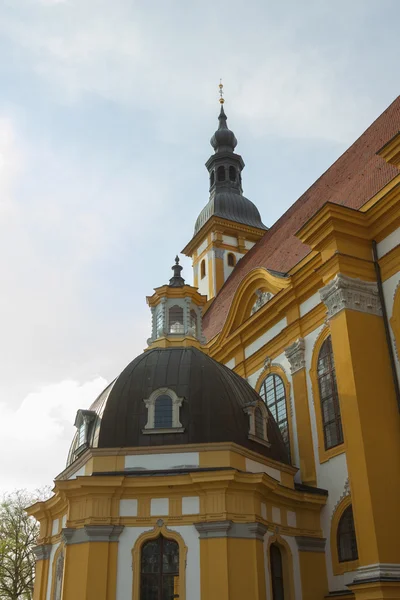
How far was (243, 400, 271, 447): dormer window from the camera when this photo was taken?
14.5 metres

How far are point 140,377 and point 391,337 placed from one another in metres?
5.50

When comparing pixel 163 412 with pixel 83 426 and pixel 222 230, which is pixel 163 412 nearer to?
pixel 83 426

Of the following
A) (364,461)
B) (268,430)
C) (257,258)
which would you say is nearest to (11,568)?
(257,258)

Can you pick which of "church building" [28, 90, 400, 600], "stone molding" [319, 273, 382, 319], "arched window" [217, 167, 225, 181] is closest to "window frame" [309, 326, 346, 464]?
"church building" [28, 90, 400, 600]

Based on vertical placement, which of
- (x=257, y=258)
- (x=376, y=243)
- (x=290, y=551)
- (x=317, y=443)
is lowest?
(x=290, y=551)

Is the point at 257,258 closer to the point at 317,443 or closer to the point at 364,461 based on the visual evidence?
the point at 317,443

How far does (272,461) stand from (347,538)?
218 centimetres

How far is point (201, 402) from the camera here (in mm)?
14336

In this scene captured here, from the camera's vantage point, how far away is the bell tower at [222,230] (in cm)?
3033

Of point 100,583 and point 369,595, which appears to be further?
point 100,583

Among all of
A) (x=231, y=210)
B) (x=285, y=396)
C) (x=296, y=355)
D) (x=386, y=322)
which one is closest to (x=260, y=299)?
(x=296, y=355)

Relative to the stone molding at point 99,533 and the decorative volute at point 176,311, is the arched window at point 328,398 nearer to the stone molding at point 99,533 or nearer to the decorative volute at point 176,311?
the decorative volute at point 176,311

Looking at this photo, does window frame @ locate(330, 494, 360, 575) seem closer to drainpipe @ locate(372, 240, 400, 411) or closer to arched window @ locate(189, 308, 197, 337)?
drainpipe @ locate(372, 240, 400, 411)

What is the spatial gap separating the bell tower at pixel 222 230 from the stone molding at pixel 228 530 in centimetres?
1730
